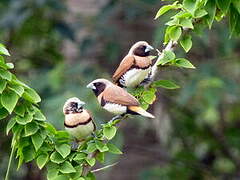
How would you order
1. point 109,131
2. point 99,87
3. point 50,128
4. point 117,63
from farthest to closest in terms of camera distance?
1. point 117,63
2. point 99,87
3. point 50,128
4. point 109,131

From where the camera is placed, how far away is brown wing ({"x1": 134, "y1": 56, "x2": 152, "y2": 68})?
208 centimetres

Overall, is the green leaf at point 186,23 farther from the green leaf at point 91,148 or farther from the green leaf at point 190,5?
the green leaf at point 91,148

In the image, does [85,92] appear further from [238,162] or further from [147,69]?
[147,69]

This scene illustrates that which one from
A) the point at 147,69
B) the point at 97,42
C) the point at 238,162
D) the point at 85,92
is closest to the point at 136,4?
the point at 97,42

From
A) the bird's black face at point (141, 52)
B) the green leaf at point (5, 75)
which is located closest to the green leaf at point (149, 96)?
the bird's black face at point (141, 52)

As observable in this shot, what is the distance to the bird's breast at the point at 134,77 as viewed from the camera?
206cm

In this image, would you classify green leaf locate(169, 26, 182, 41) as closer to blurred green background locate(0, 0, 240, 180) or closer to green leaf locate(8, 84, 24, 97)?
green leaf locate(8, 84, 24, 97)

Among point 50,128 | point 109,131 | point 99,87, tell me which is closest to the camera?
point 109,131

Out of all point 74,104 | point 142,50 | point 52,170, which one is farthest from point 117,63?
point 52,170

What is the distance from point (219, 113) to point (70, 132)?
3208 millimetres

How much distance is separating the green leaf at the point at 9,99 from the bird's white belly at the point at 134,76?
35 cm

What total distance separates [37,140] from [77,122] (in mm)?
121

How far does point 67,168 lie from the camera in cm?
194

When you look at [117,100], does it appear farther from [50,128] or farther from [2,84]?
[2,84]
